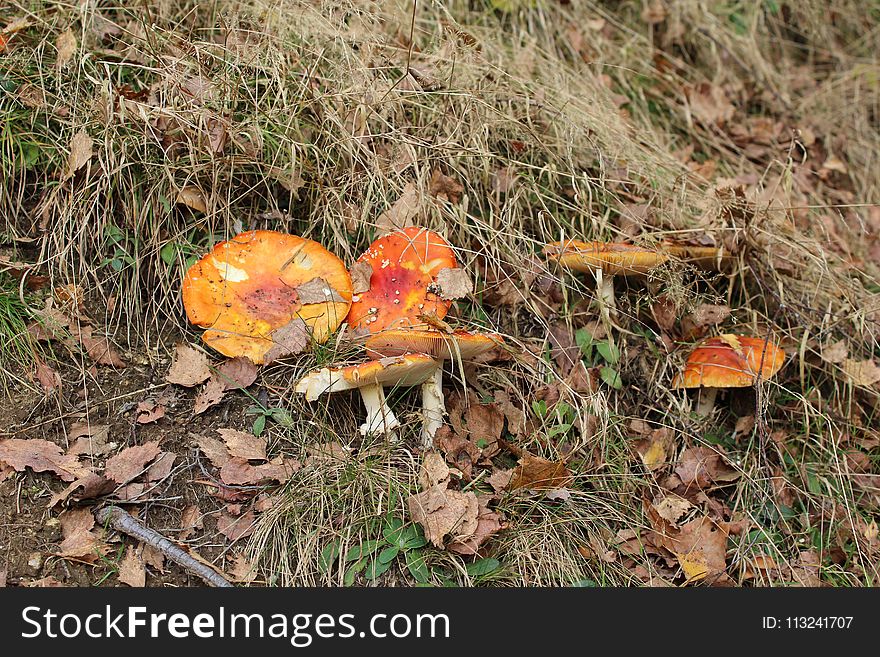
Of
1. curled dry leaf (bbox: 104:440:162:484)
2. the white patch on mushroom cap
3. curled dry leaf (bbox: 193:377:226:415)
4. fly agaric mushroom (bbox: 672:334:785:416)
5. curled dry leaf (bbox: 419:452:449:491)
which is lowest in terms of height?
curled dry leaf (bbox: 104:440:162:484)

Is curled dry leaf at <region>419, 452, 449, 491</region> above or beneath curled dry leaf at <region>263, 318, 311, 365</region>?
beneath

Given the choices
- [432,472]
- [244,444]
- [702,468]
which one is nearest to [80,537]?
[244,444]

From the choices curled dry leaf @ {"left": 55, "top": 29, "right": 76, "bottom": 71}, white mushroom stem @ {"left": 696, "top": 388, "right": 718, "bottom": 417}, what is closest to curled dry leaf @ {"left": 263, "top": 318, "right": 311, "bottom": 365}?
curled dry leaf @ {"left": 55, "top": 29, "right": 76, "bottom": 71}

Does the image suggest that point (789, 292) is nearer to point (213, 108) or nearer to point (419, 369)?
point (419, 369)

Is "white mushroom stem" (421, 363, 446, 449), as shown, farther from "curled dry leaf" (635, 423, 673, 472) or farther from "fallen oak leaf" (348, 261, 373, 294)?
"curled dry leaf" (635, 423, 673, 472)

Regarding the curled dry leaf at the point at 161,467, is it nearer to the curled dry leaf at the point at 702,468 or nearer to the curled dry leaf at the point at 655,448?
the curled dry leaf at the point at 655,448

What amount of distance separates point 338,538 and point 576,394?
45.9 inches

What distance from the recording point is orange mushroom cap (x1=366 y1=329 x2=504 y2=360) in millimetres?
2936

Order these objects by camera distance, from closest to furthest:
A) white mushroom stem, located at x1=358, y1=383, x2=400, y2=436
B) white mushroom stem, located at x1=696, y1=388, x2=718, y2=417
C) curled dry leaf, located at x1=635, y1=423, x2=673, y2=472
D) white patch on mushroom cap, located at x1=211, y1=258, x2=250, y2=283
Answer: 1. white mushroom stem, located at x1=358, y1=383, x2=400, y2=436
2. white patch on mushroom cap, located at x1=211, y1=258, x2=250, y2=283
3. curled dry leaf, located at x1=635, y1=423, x2=673, y2=472
4. white mushroom stem, located at x1=696, y1=388, x2=718, y2=417

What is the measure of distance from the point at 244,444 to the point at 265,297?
58 centimetres

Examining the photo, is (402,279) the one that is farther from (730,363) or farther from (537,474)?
(730,363)

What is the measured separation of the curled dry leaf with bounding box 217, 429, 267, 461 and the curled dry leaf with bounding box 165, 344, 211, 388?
25cm

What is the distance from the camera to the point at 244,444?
10.3 ft

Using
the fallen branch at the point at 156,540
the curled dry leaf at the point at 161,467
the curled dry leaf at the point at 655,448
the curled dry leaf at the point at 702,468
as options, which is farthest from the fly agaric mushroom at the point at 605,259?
the fallen branch at the point at 156,540
